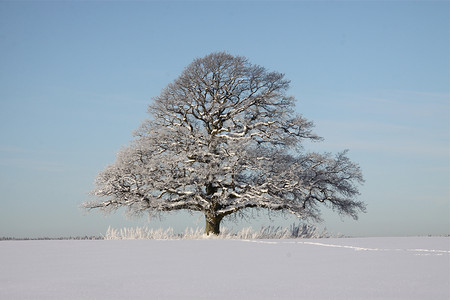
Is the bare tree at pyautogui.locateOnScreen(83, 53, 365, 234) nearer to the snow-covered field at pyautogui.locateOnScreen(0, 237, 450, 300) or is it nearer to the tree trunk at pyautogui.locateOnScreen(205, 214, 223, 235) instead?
the tree trunk at pyautogui.locateOnScreen(205, 214, 223, 235)

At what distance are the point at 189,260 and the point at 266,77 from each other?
1788 centimetres

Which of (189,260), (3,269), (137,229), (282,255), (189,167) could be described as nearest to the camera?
(3,269)

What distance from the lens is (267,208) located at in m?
25.4

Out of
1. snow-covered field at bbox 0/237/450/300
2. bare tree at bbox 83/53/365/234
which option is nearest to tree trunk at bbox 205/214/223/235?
bare tree at bbox 83/53/365/234

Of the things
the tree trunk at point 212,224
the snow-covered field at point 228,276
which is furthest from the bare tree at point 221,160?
the snow-covered field at point 228,276

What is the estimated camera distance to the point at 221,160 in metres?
24.0

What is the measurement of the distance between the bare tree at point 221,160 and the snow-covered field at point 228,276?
13.7 metres

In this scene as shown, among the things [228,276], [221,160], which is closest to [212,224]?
[221,160]

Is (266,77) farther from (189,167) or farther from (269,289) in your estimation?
(269,289)

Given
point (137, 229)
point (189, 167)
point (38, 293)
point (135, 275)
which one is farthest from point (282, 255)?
point (189, 167)

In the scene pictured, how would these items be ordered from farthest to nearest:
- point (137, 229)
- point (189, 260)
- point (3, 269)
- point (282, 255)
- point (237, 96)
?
point (237, 96), point (137, 229), point (282, 255), point (189, 260), point (3, 269)

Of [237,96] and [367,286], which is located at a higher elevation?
[237,96]

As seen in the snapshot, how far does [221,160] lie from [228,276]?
56.1ft

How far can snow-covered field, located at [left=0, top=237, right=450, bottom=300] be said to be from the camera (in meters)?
5.56
